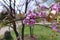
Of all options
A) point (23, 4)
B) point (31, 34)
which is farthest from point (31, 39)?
point (23, 4)

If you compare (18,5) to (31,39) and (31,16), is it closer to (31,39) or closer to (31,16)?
(31,39)

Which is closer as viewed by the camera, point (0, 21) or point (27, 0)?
point (0, 21)

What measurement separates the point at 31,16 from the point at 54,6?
12 cm

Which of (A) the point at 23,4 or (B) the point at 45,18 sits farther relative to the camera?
(A) the point at 23,4

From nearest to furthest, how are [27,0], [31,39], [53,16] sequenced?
[53,16], [27,0], [31,39]

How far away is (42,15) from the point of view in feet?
3.10

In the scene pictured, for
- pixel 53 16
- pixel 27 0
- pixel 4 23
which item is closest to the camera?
pixel 53 16

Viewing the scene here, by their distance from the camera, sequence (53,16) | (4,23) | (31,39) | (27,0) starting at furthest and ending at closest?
(31,39)
(27,0)
(4,23)
(53,16)

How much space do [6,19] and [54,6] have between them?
0.89 ft

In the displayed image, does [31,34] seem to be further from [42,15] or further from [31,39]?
[42,15]

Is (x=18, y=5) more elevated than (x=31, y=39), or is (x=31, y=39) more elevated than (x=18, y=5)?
(x=18, y=5)

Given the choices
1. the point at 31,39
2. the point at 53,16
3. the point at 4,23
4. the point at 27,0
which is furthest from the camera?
the point at 31,39

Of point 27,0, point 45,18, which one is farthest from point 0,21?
point 27,0

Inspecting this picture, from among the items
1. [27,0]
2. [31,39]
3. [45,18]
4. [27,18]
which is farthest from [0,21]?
[31,39]
